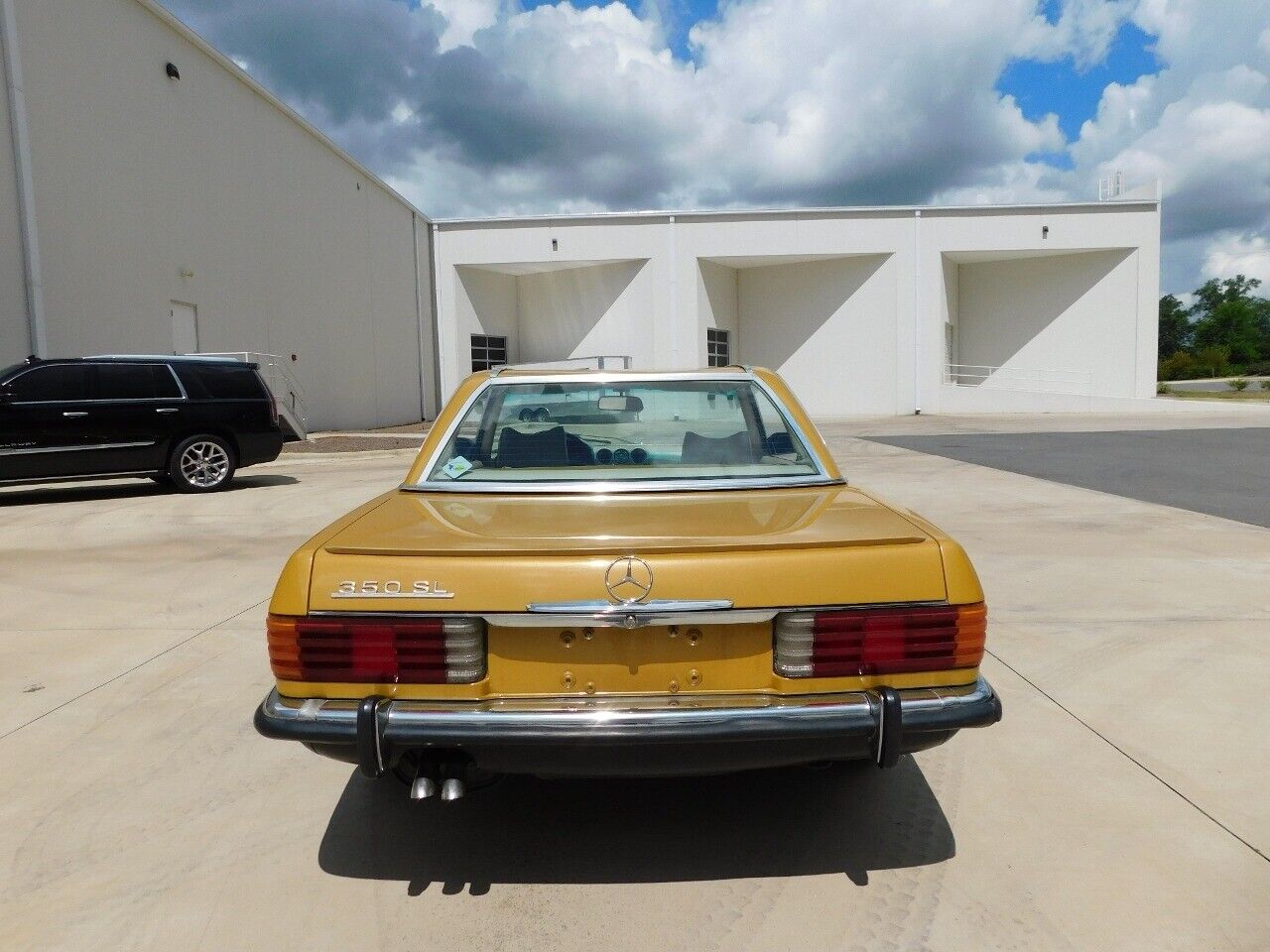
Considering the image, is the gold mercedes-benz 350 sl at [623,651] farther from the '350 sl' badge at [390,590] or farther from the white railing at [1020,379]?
the white railing at [1020,379]

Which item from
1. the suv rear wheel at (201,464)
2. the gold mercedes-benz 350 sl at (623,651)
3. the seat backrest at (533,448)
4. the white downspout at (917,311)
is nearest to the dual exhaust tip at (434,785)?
the gold mercedes-benz 350 sl at (623,651)

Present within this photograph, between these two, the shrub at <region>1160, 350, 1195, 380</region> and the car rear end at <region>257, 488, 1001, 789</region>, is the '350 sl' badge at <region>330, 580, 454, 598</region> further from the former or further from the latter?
the shrub at <region>1160, 350, 1195, 380</region>

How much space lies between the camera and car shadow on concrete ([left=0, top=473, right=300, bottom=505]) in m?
10.9

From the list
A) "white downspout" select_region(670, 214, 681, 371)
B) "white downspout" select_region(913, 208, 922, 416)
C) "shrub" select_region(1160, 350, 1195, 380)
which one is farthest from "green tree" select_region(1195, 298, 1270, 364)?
"white downspout" select_region(670, 214, 681, 371)

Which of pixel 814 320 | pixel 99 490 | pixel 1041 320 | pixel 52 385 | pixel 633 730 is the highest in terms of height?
pixel 814 320

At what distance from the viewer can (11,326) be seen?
12.7 metres

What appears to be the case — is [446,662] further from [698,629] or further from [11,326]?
[11,326]

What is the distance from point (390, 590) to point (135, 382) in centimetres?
988

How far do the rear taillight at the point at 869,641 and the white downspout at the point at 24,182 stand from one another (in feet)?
45.6

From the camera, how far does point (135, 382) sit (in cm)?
1065

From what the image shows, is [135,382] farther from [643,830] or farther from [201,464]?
[643,830]

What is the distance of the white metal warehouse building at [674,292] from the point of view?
19.6 metres

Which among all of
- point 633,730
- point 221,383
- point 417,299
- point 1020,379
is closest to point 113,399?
point 221,383

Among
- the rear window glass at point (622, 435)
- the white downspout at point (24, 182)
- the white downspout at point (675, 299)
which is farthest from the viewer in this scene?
the white downspout at point (675, 299)
